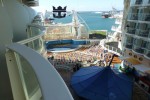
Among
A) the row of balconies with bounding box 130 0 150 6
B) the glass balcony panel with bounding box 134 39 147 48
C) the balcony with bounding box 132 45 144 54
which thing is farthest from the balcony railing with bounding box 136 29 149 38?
the row of balconies with bounding box 130 0 150 6

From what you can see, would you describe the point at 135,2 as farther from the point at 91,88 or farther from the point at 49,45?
the point at 49,45

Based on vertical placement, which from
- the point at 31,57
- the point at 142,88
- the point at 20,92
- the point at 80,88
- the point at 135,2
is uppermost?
the point at 135,2

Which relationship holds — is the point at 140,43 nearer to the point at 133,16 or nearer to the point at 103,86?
the point at 133,16

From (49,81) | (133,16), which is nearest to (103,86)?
(133,16)

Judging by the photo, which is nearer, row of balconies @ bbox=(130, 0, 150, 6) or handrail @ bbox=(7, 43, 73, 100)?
handrail @ bbox=(7, 43, 73, 100)

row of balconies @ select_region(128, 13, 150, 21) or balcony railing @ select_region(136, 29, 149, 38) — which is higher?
row of balconies @ select_region(128, 13, 150, 21)

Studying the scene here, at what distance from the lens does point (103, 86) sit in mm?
11555

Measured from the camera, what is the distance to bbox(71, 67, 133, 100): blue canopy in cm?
1098

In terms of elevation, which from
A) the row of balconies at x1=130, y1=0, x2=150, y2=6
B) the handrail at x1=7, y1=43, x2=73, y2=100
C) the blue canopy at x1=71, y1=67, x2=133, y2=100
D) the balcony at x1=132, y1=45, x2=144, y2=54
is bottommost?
the blue canopy at x1=71, y1=67, x2=133, y2=100

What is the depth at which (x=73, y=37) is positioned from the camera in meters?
33.7

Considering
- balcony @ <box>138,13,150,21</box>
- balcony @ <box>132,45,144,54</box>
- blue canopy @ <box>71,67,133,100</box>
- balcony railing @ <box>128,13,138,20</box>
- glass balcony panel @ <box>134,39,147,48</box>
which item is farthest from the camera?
balcony railing @ <box>128,13,138,20</box>

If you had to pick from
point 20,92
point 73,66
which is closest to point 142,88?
point 73,66

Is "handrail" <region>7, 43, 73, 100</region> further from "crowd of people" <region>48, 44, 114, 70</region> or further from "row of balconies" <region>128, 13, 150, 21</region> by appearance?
"crowd of people" <region>48, 44, 114, 70</region>

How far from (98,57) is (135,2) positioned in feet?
25.4
